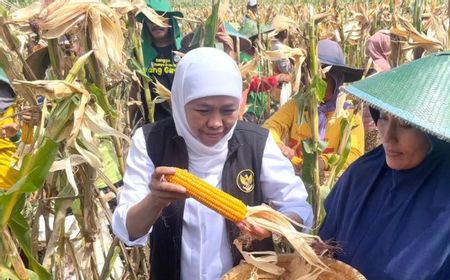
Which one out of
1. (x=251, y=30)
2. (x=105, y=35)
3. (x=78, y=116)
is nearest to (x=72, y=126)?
(x=78, y=116)

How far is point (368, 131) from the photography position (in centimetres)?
290

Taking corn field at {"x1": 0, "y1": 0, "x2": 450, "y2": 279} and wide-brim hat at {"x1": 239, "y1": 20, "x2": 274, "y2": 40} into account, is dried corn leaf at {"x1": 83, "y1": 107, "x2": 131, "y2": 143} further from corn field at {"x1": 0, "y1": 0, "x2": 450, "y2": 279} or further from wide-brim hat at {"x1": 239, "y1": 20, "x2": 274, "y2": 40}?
wide-brim hat at {"x1": 239, "y1": 20, "x2": 274, "y2": 40}

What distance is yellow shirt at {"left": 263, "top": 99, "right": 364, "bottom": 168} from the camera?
2.32m

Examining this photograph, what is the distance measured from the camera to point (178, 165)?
1.47 metres

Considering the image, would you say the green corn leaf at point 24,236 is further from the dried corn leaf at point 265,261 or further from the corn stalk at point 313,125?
the corn stalk at point 313,125

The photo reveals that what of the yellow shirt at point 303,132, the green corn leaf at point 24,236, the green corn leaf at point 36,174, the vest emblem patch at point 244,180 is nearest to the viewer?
the green corn leaf at point 36,174

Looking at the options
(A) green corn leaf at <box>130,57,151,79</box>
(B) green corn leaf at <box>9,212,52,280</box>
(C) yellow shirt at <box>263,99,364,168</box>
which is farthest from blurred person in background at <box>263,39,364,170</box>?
(B) green corn leaf at <box>9,212,52,280</box>

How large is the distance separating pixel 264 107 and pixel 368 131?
0.81 metres

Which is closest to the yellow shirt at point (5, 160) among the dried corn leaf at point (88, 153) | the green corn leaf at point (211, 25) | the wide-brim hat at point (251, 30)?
the dried corn leaf at point (88, 153)

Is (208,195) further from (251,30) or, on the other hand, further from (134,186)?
(251,30)

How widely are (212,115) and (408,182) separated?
1.63 ft

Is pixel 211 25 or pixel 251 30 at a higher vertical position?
pixel 211 25

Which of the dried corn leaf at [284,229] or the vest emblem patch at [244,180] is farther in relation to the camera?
the vest emblem patch at [244,180]

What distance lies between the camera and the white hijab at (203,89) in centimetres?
137
